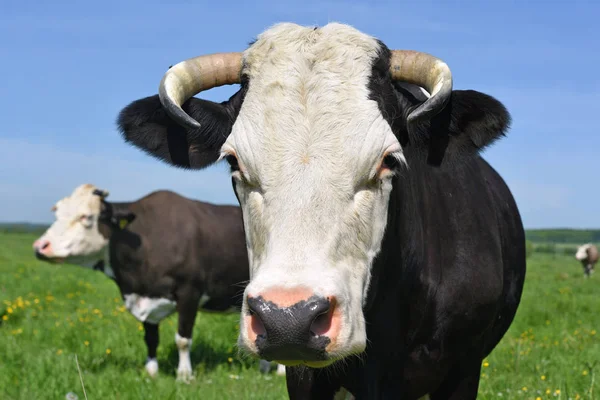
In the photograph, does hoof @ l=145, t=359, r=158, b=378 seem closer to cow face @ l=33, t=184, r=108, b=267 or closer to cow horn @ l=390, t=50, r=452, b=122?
cow face @ l=33, t=184, r=108, b=267

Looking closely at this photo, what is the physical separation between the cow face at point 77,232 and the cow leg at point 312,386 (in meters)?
7.92

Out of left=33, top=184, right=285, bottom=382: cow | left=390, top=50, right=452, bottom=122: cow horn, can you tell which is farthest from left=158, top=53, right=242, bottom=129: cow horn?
left=33, top=184, right=285, bottom=382: cow

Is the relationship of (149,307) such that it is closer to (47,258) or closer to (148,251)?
(148,251)

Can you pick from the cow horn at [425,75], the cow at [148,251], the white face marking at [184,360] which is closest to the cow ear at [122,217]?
the cow at [148,251]

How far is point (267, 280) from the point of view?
2.47 meters

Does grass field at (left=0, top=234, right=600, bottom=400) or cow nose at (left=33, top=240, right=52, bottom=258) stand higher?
cow nose at (left=33, top=240, right=52, bottom=258)

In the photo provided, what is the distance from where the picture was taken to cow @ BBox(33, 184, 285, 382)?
1060 cm

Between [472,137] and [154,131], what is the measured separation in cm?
167

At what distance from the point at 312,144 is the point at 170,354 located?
8.38 meters

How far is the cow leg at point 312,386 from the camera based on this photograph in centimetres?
358

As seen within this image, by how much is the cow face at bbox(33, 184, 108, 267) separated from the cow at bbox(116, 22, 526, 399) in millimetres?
7457

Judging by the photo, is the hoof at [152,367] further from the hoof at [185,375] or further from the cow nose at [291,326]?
the cow nose at [291,326]

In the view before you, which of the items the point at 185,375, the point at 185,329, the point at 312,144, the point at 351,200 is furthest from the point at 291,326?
the point at 185,329

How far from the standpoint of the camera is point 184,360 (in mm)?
9477
